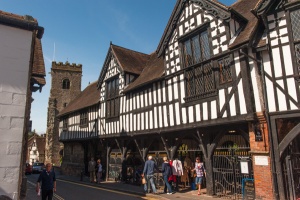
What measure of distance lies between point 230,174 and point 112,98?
960cm

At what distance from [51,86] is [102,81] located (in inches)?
829

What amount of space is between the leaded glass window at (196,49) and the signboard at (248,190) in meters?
4.93

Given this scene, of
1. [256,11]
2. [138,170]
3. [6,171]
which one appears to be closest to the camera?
[6,171]

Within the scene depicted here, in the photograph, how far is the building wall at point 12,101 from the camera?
18.4ft

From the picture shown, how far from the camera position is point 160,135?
12.5 m

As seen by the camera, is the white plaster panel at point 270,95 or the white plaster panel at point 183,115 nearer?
the white plaster panel at point 270,95

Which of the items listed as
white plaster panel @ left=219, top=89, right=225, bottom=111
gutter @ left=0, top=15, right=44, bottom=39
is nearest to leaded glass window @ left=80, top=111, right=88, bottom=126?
white plaster panel @ left=219, top=89, right=225, bottom=111

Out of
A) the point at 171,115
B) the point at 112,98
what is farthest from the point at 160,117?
the point at 112,98

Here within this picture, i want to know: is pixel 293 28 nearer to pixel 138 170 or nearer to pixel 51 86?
pixel 138 170

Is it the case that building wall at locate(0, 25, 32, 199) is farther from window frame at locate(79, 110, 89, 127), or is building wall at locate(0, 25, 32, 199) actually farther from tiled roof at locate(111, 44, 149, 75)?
window frame at locate(79, 110, 89, 127)

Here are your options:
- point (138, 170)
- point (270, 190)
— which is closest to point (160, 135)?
Answer: point (138, 170)

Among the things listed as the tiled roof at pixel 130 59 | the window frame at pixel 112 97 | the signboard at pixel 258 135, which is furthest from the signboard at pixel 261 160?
the tiled roof at pixel 130 59

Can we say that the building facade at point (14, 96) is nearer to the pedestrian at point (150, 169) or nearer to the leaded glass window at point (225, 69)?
the pedestrian at point (150, 169)

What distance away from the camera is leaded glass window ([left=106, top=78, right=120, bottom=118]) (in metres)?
16.2
